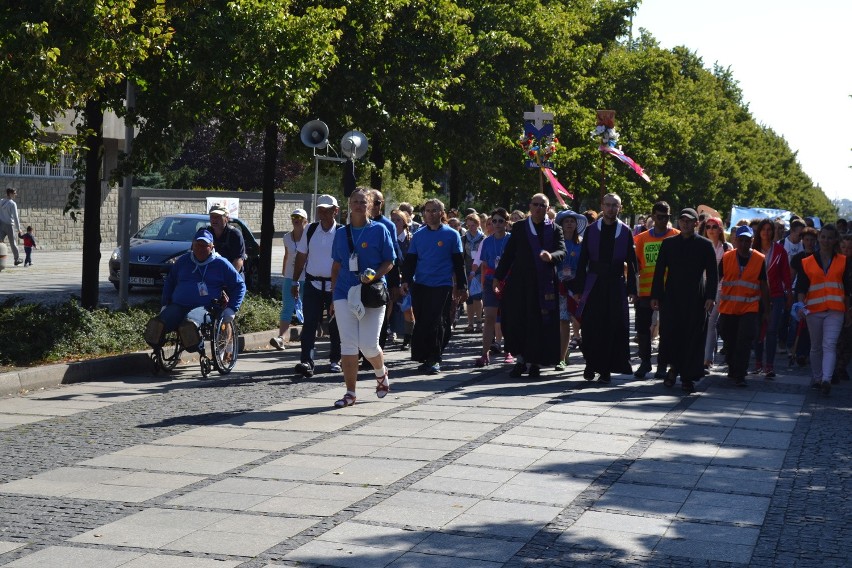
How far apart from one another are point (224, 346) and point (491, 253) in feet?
14.1

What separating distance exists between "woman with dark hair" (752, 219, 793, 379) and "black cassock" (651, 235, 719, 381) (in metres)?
1.96

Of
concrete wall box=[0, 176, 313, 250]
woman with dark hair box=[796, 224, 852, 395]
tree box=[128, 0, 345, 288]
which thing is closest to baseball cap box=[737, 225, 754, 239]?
woman with dark hair box=[796, 224, 852, 395]

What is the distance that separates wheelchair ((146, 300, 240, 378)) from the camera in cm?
1283

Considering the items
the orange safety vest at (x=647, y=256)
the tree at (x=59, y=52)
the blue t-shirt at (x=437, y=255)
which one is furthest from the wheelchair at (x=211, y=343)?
the orange safety vest at (x=647, y=256)

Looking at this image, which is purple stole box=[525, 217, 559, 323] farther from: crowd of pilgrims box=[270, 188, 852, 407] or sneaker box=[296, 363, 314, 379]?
sneaker box=[296, 363, 314, 379]

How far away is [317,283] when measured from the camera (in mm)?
13344

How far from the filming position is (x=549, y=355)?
43.9 feet

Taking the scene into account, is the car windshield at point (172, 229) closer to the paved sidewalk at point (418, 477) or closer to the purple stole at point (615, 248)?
the paved sidewalk at point (418, 477)

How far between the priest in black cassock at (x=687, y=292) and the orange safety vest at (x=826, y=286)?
3.94ft

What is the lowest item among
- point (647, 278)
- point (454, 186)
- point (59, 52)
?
point (647, 278)

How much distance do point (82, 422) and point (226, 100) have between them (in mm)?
6688

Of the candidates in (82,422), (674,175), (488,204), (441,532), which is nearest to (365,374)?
(82,422)

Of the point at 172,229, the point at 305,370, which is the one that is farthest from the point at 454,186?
the point at 305,370

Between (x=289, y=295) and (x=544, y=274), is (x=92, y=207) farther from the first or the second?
(x=544, y=274)
